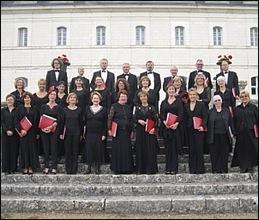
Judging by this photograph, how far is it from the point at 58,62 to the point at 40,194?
12.6 feet

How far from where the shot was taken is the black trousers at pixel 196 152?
790cm

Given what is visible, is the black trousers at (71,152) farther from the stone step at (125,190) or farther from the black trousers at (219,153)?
the black trousers at (219,153)

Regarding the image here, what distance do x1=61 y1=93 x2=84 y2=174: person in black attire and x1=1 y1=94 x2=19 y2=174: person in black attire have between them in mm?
1059

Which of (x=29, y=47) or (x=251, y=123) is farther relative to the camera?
(x=29, y=47)

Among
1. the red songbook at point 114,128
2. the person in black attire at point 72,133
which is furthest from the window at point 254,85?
the person in black attire at point 72,133

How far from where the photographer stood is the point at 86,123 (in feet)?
26.7

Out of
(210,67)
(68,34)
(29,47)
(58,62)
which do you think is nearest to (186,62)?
(210,67)

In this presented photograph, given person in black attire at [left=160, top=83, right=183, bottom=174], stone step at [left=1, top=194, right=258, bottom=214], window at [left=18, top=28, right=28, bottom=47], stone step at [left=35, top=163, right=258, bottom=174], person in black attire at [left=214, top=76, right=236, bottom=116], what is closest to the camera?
stone step at [left=1, top=194, right=258, bottom=214]

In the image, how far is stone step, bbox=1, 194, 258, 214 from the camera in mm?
6465

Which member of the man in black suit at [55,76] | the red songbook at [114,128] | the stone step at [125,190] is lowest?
the stone step at [125,190]

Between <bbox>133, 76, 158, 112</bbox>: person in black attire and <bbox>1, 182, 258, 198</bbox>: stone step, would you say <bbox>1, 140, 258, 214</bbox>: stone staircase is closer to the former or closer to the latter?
<bbox>1, 182, 258, 198</bbox>: stone step

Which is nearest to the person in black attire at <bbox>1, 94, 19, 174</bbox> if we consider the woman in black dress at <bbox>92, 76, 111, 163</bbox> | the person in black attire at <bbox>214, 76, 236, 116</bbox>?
the woman in black dress at <bbox>92, 76, 111, 163</bbox>

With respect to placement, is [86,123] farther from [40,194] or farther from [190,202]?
[190,202]

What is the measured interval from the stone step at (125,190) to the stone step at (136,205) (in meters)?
0.46
